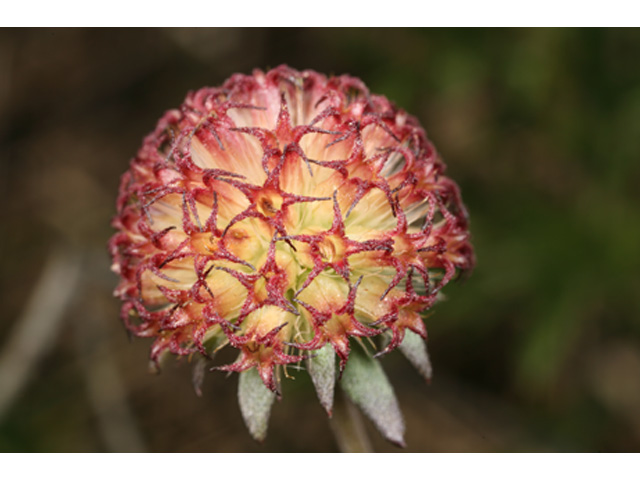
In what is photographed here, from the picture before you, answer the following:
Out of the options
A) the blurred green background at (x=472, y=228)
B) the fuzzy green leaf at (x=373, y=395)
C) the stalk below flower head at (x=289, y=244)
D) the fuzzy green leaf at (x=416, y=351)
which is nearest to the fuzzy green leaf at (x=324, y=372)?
the stalk below flower head at (x=289, y=244)

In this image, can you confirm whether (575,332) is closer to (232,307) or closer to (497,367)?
(497,367)

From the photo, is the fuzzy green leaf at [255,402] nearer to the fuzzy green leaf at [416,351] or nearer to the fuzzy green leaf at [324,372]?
the fuzzy green leaf at [324,372]

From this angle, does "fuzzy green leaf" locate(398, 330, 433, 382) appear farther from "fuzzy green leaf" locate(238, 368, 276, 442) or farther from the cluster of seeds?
"fuzzy green leaf" locate(238, 368, 276, 442)

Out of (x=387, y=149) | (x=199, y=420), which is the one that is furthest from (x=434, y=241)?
(x=199, y=420)

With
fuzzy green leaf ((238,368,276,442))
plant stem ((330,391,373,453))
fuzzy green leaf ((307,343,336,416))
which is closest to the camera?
fuzzy green leaf ((307,343,336,416))

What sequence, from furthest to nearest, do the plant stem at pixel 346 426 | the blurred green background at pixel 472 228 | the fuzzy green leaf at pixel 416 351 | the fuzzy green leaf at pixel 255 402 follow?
1. the blurred green background at pixel 472 228
2. the plant stem at pixel 346 426
3. the fuzzy green leaf at pixel 416 351
4. the fuzzy green leaf at pixel 255 402

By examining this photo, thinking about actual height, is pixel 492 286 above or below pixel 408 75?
below

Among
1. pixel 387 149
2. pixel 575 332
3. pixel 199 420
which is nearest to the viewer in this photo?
pixel 387 149

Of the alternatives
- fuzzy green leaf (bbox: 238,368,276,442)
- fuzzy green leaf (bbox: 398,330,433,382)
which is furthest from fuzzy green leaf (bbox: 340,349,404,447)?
fuzzy green leaf (bbox: 238,368,276,442)
